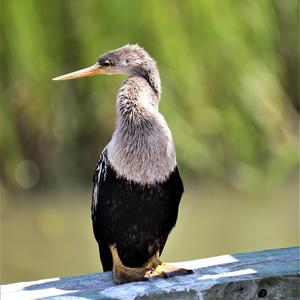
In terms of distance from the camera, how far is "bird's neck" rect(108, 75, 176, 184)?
2.44 metres

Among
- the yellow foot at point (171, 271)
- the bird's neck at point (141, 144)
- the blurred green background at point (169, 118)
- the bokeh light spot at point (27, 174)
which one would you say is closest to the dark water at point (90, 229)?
the blurred green background at point (169, 118)

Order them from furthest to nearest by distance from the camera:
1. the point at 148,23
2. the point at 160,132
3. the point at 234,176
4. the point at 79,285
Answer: the point at 234,176, the point at 148,23, the point at 160,132, the point at 79,285

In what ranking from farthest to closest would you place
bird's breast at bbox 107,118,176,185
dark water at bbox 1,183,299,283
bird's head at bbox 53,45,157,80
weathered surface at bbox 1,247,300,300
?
dark water at bbox 1,183,299,283 → bird's head at bbox 53,45,157,80 → bird's breast at bbox 107,118,176,185 → weathered surface at bbox 1,247,300,300

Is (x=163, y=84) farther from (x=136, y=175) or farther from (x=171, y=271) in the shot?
(x=171, y=271)

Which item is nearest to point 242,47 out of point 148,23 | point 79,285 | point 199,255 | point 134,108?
point 148,23

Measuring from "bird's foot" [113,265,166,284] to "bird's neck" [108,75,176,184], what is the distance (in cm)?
26

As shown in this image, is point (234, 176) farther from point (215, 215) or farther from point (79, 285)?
point (79, 285)

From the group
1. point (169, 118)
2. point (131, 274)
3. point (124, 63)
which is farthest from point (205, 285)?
point (169, 118)

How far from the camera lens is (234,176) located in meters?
5.89

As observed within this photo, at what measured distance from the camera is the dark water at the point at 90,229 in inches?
215

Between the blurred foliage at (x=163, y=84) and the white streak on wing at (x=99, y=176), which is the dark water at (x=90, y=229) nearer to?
the blurred foliage at (x=163, y=84)

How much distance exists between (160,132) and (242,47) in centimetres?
266

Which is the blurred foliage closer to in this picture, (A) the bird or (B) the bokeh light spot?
(B) the bokeh light spot

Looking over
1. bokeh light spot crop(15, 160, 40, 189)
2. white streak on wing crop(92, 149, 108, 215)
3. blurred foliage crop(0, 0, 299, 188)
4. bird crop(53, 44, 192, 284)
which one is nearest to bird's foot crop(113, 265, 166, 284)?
bird crop(53, 44, 192, 284)
